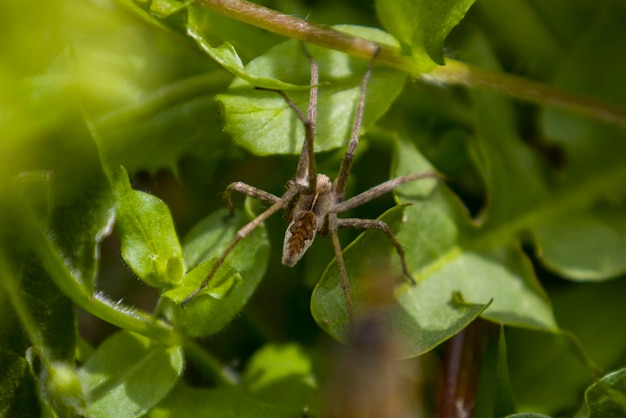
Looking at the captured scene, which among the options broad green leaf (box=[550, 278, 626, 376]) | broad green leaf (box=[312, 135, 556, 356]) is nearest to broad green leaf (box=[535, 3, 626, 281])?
broad green leaf (box=[550, 278, 626, 376])

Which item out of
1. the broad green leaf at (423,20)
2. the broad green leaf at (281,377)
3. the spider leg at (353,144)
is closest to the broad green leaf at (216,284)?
the spider leg at (353,144)

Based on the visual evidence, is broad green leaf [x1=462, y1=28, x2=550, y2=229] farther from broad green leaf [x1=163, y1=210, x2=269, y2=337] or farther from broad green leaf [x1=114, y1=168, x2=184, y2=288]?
broad green leaf [x1=114, y1=168, x2=184, y2=288]

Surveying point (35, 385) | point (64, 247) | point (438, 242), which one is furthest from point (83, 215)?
point (438, 242)

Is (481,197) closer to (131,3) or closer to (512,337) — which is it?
(512,337)

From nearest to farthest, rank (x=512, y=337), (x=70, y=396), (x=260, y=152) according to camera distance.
A: 1. (x=70, y=396)
2. (x=260, y=152)
3. (x=512, y=337)

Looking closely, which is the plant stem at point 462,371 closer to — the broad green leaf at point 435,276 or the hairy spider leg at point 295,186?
the broad green leaf at point 435,276

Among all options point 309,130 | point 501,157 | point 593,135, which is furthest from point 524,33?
point 309,130
